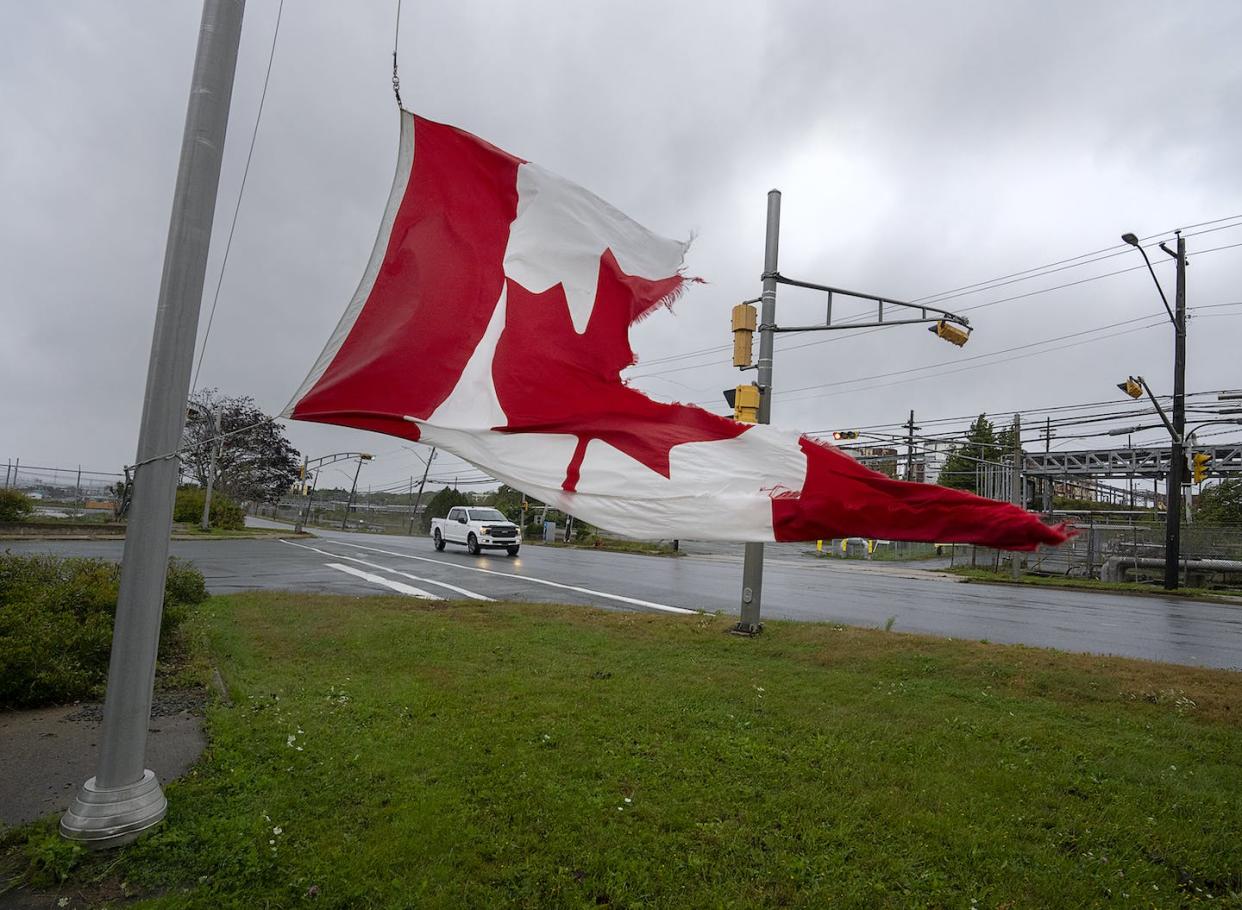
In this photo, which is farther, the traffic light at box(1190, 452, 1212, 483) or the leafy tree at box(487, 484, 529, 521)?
the leafy tree at box(487, 484, 529, 521)

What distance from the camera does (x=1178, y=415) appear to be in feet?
82.1

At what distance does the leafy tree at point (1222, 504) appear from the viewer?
155 feet

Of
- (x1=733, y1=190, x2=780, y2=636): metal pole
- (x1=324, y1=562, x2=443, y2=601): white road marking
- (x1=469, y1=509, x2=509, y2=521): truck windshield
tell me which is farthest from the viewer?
(x1=469, y1=509, x2=509, y2=521): truck windshield

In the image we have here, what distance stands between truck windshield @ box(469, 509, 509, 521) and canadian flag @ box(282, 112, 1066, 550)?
28.0 meters

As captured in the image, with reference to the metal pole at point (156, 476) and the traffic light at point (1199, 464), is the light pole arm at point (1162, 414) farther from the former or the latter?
the metal pole at point (156, 476)

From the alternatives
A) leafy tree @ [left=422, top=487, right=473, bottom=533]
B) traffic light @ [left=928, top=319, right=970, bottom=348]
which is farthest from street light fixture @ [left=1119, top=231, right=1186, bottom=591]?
leafy tree @ [left=422, top=487, right=473, bottom=533]

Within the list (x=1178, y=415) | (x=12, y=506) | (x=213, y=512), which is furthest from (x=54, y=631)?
(x=213, y=512)

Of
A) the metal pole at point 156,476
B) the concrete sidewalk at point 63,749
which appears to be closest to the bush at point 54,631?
the concrete sidewalk at point 63,749

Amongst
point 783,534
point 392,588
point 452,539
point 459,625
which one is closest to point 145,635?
point 783,534

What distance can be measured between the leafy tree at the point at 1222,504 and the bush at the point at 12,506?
61224 mm

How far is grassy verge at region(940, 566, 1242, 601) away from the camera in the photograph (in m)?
22.5

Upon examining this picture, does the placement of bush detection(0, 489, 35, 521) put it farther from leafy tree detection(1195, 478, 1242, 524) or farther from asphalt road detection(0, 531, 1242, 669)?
leafy tree detection(1195, 478, 1242, 524)

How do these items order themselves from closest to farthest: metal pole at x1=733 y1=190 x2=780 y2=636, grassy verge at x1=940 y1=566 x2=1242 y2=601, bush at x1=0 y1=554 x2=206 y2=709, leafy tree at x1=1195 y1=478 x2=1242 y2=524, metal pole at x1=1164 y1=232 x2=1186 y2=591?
1. bush at x1=0 y1=554 x2=206 y2=709
2. metal pole at x1=733 y1=190 x2=780 y2=636
3. grassy verge at x1=940 y1=566 x2=1242 y2=601
4. metal pole at x1=1164 y1=232 x2=1186 y2=591
5. leafy tree at x1=1195 y1=478 x2=1242 y2=524

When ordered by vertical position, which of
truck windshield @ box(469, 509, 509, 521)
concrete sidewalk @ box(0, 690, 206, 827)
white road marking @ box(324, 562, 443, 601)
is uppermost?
truck windshield @ box(469, 509, 509, 521)
